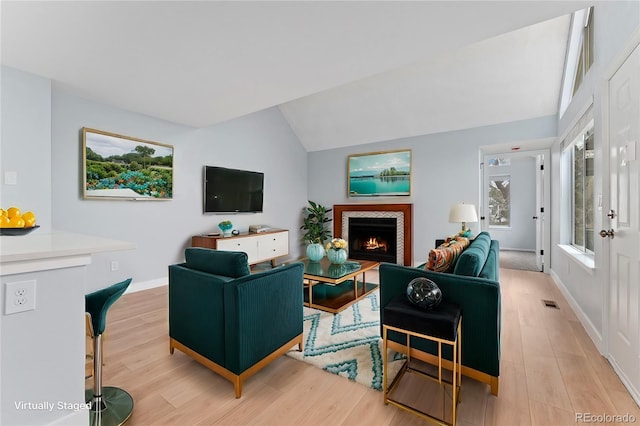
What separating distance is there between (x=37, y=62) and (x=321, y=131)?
4.30 meters

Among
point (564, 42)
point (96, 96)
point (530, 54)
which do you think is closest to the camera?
point (96, 96)

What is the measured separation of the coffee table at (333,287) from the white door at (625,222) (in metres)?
2.04

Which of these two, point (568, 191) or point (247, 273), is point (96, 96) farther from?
point (568, 191)

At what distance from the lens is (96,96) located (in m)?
3.17

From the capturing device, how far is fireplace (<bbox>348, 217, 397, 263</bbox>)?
5.49 metres

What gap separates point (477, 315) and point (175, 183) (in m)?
4.01

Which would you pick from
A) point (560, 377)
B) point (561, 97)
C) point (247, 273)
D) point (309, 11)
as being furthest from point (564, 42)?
point (247, 273)

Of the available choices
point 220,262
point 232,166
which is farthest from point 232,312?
point 232,166

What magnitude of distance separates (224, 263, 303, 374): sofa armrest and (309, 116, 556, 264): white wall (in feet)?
12.1

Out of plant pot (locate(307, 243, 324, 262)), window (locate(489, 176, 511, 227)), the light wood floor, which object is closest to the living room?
the light wood floor

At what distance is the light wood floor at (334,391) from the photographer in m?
1.50

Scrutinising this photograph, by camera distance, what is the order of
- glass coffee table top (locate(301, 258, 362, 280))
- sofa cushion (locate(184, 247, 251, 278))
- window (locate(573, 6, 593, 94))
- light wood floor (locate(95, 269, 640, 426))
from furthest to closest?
glass coffee table top (locate(301, 258, 362, 280)) → window (locate(573, 6, 593, 94)) → sofa cushion (locate(184, 247, 251, 278)) → light wood floor (locate(95, 269, 640, 426))

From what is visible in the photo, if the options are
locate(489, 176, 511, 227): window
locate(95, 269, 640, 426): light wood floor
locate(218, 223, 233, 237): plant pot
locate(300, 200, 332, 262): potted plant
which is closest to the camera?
locate(95, 269, 640, 426): light wood floor

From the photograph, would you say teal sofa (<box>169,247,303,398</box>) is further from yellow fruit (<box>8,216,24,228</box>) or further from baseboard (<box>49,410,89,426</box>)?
yellow fruit (<box>8,216,24,228</box>)
